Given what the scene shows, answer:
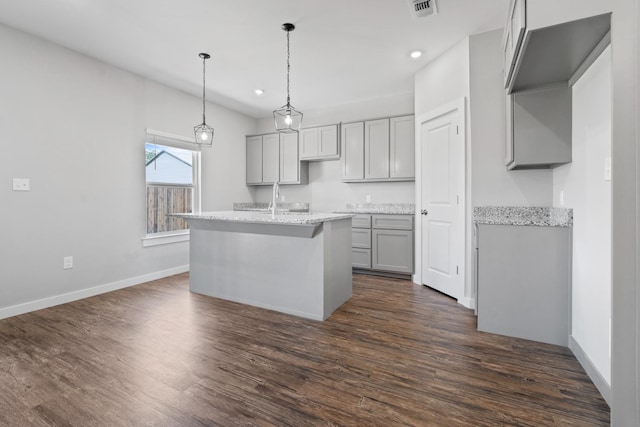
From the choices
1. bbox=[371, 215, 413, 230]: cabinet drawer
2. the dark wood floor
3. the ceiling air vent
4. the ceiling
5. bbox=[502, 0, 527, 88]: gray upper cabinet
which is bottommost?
the dark wood floor

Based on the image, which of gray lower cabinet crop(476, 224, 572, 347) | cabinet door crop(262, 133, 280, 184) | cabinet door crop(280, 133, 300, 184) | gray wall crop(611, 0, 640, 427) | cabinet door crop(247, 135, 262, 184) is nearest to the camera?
gray wall crop(611, 0, 640, 427)

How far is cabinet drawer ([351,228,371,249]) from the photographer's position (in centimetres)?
448

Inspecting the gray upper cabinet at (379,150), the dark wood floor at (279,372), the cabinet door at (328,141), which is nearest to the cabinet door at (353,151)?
the gray upper cabinet at (379,150)

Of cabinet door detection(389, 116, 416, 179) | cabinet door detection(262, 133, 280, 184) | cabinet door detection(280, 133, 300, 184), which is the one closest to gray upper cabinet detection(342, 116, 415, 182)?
cabinet door detection(389, 116, 416, 179)

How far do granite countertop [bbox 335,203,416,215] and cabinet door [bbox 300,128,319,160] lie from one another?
110cm

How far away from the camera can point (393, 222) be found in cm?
430

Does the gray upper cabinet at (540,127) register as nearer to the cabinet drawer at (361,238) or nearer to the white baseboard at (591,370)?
the white baseboard at (591,370)

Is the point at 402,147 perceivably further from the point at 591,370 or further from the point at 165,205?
the point at 165,205

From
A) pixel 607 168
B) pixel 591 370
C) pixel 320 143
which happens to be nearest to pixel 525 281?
pixel 591 370

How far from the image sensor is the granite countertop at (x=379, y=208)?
15.3 feet

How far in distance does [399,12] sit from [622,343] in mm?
2809

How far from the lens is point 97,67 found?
11.5 ft

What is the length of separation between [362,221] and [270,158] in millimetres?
2263

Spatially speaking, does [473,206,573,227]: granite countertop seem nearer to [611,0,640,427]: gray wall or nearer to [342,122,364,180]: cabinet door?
[611,0,640,427]: gray wall
